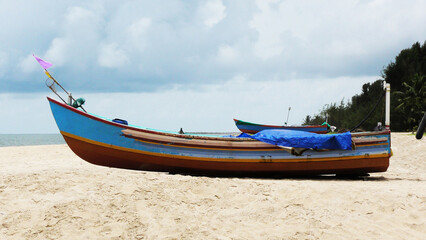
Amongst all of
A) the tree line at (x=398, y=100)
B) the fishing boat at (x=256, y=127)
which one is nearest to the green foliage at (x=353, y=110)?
the tree line at (x=398, y=100)

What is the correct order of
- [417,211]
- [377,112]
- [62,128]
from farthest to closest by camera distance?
1. [377,112]
2. [62,128]
3. [417,211]

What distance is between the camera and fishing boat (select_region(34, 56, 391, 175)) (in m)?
9.23

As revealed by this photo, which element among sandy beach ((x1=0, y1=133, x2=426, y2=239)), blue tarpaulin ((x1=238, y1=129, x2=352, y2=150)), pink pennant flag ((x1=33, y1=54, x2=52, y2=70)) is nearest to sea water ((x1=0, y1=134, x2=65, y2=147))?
pink pennant flag ((x1=33, y1=54, x2=52, y2=70))

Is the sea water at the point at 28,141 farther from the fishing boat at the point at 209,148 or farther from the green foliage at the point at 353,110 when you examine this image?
the fishing boat at the point at 209,148

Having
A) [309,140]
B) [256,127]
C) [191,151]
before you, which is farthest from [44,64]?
[256,127]

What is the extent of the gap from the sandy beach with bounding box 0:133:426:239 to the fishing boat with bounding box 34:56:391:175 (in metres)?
1.64

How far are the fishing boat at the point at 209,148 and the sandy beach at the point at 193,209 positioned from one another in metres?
1.64

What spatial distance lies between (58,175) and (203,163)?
142 inches

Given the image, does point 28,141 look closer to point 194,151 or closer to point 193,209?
point 194,151

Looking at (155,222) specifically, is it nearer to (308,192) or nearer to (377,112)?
(308,192)

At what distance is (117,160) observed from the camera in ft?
31.1

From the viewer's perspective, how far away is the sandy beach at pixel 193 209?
5555 millimetres

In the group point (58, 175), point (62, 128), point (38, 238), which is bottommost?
point (38, 238)

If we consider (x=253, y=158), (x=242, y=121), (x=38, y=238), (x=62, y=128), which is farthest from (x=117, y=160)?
(x=242, y=121)
